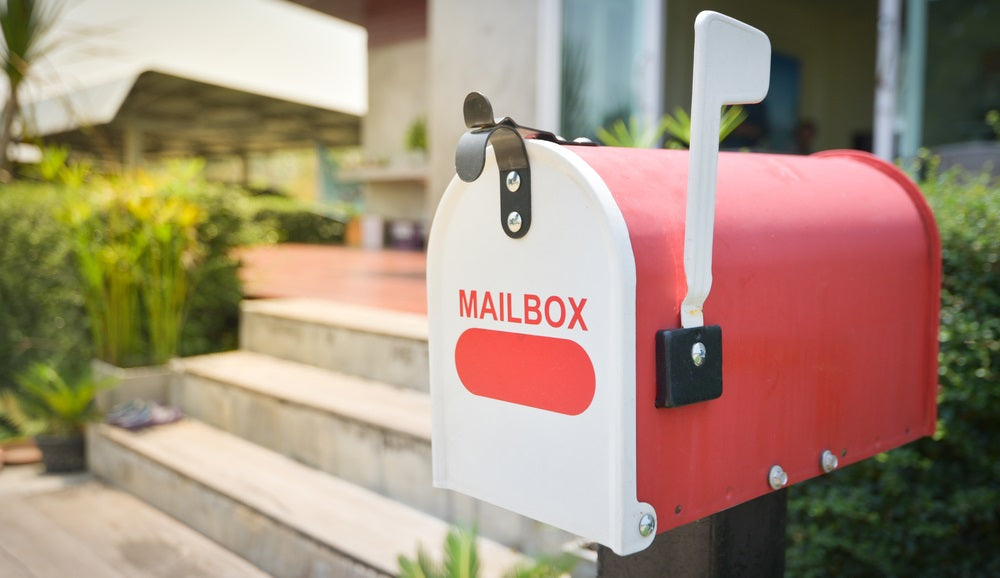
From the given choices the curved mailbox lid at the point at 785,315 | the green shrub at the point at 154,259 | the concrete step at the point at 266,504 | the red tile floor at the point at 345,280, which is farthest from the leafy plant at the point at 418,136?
the curved mailbox lid at the point at 785,315

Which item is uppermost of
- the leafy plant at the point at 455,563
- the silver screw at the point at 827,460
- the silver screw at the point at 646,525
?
the silver screw at the point at 646,525

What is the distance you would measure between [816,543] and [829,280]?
123 cm

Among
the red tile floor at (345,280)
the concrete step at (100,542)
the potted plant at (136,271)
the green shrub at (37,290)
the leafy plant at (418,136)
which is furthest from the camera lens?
the leafy plant at (418,136)

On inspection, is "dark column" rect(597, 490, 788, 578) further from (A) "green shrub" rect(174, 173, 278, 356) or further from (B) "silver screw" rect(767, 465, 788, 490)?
(A) "green shrub" rect(174, 173, 278, 356)

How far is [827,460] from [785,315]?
244mm

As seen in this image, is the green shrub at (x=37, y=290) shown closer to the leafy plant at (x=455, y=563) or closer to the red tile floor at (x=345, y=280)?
the red tile floor at (x=345, y=280)

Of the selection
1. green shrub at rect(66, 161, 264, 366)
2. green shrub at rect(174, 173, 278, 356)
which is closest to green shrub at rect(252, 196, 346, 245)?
green shrub at rect(174, 173, 278, 356)

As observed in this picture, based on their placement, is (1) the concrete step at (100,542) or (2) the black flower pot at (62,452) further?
(2) the black flower pot at (62,452)

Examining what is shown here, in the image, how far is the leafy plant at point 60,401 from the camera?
11.1ft

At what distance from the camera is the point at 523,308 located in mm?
908

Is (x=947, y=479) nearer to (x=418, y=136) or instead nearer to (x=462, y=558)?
(x=462, y=558)

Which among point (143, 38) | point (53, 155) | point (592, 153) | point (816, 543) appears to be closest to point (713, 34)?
point (592, 153)

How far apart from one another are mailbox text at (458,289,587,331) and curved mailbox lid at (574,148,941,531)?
0.08 m

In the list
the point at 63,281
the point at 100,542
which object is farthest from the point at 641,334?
the point at 63,281
